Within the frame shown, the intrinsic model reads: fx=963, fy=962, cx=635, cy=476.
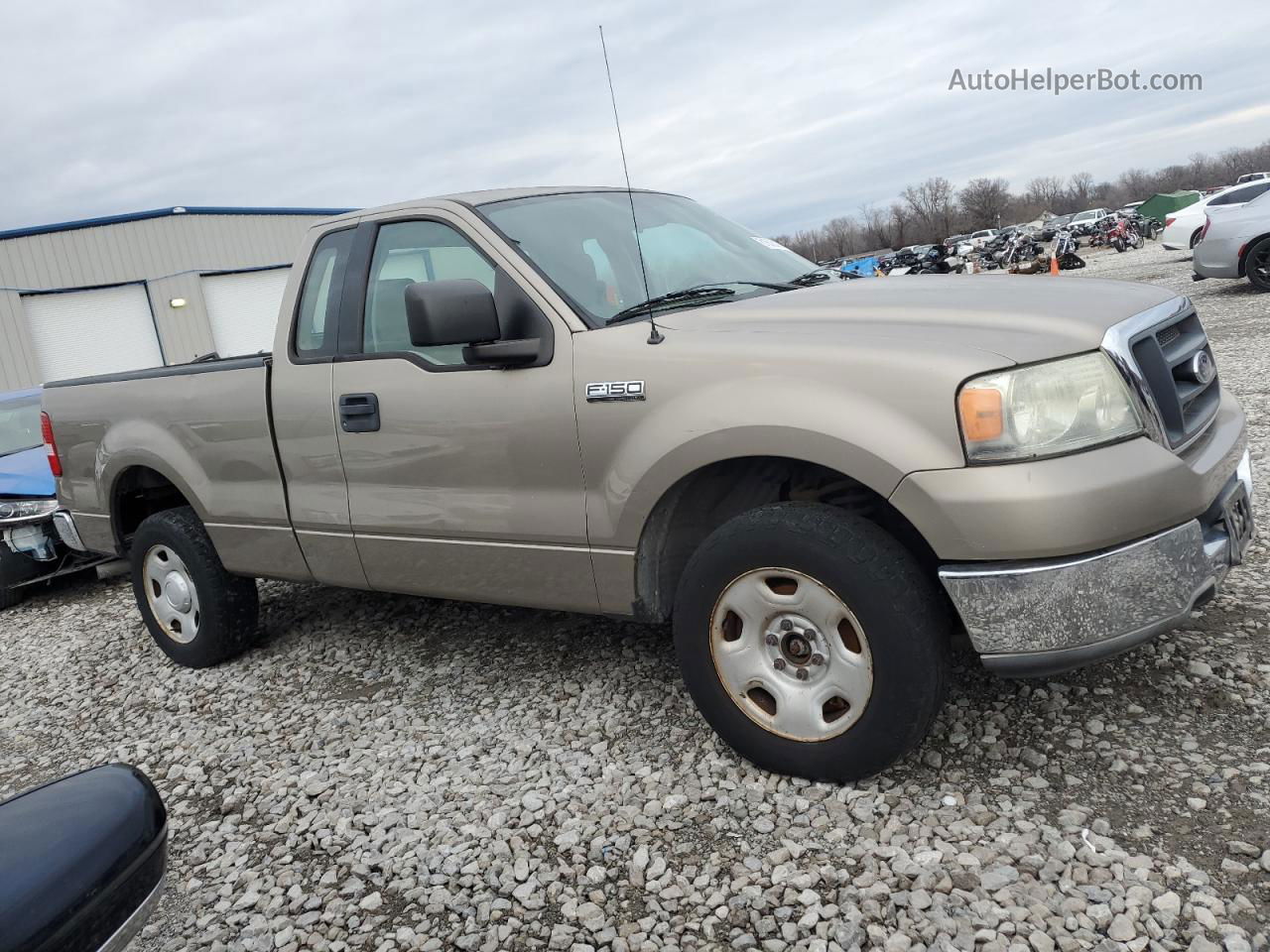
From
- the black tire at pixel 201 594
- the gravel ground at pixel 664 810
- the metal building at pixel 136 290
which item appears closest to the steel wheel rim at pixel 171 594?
the black tire at pixel 201 594

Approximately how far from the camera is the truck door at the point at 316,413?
389 cm

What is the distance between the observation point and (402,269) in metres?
3.85

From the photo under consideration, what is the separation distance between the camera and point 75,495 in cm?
513

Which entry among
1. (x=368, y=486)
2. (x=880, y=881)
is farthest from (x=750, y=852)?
(x=368, y=486)

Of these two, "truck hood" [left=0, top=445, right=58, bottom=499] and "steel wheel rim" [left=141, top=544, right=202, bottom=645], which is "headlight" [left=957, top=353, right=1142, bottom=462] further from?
"truck hood" [left=0, top=445, right=58, bottom=499]

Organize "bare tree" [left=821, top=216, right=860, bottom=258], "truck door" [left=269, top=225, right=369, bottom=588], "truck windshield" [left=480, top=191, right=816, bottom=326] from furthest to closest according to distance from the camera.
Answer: "bare tree" [left=821, top=216, right=860, bottom=258] → "truck door" [left=269, top=225, right=369, bottom=588] → "truck windshield" [left=480, top=191, right=816, bottom=326]

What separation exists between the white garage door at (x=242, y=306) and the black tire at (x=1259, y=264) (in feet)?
69.1

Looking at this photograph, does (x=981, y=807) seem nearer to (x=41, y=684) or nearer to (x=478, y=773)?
(x=478, y=773)

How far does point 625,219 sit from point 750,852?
7.92 feet

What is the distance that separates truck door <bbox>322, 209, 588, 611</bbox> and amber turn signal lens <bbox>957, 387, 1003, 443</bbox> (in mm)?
1255

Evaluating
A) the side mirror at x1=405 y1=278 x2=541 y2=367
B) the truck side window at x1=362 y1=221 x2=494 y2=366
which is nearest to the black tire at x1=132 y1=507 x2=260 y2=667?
the truck side window at x1=362 y1=221 x2=494 y2=366

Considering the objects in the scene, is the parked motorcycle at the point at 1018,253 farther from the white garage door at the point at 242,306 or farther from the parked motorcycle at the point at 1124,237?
the white garage door at the point at 242,306

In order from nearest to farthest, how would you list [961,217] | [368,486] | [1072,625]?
[1072,625] < [368,486] < [961,217]

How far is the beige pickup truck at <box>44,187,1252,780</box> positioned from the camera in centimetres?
244
